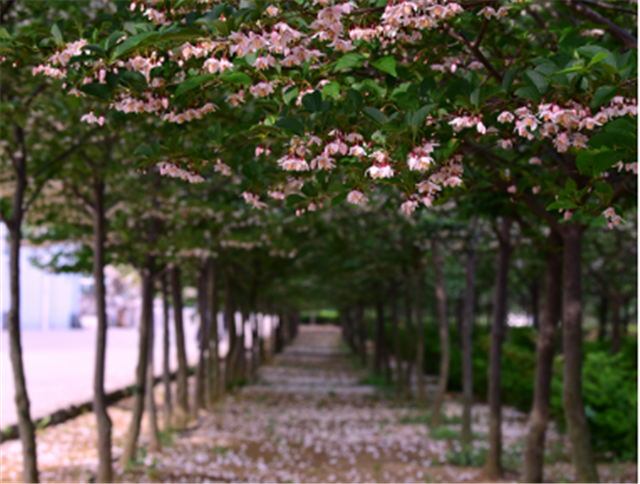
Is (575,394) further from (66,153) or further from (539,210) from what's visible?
(66,153)

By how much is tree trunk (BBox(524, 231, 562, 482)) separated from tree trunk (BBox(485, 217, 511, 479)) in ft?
4.12

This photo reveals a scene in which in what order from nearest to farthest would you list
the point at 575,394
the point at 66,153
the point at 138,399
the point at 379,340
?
the point at 66,153 → the point at 575,394 → the point at 138,399 → the point at 379,340

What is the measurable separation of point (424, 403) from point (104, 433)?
10699 mm

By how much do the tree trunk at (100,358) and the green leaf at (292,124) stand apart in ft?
17.2

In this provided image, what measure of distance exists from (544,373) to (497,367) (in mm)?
1886

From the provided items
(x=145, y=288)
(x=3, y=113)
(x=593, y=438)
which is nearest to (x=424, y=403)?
(x=593, y=438)

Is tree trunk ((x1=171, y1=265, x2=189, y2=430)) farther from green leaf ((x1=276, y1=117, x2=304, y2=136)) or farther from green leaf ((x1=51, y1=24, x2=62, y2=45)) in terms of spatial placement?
green leaf ((x1=276, y1=117, x2=304, y2=136))

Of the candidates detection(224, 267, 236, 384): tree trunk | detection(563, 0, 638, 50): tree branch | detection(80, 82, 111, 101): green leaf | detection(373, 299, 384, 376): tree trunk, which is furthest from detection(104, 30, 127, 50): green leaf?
detection(373, 299, 384, 376): tree trunk

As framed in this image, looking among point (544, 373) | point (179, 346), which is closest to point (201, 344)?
point (179, 346)

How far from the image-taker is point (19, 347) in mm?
5871

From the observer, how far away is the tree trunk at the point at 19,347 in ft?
18.8

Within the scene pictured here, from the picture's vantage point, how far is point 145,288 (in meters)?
9.54

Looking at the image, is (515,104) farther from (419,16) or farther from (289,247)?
(289,247)

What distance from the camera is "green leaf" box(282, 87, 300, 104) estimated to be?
2744 millimetres
